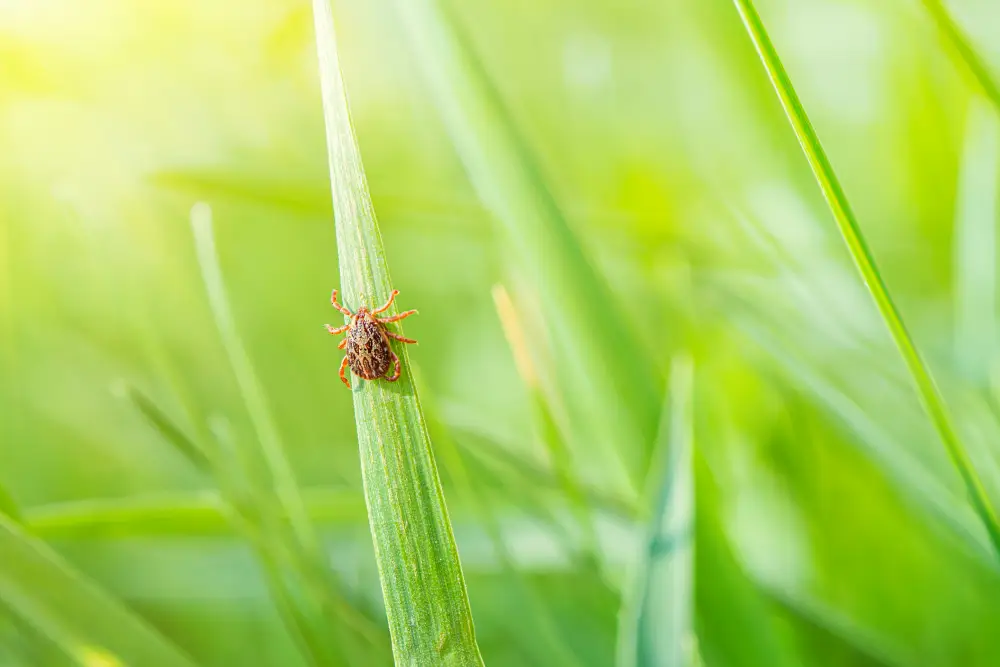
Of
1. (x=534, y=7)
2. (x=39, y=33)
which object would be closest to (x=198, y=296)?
(x=39, y=33)

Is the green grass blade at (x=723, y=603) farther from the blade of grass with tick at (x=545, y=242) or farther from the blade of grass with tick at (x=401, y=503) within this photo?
the blade of grass with tick at (x=401, y=503)

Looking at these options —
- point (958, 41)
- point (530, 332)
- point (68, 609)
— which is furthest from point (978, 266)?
point (68, 609)

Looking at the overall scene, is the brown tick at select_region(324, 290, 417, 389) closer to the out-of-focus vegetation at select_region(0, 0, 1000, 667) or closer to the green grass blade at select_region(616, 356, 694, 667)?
the out-of-focus vegetation at select_region(0, 0, 1000, 667)

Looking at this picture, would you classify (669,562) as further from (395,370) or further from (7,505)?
(7,505)

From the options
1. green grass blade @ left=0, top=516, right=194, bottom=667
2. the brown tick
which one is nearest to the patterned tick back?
the brown tick

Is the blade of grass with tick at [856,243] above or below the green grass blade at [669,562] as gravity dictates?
above

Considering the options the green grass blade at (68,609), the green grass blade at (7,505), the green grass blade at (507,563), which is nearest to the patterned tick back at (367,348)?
the green grass blade at (507,563)
